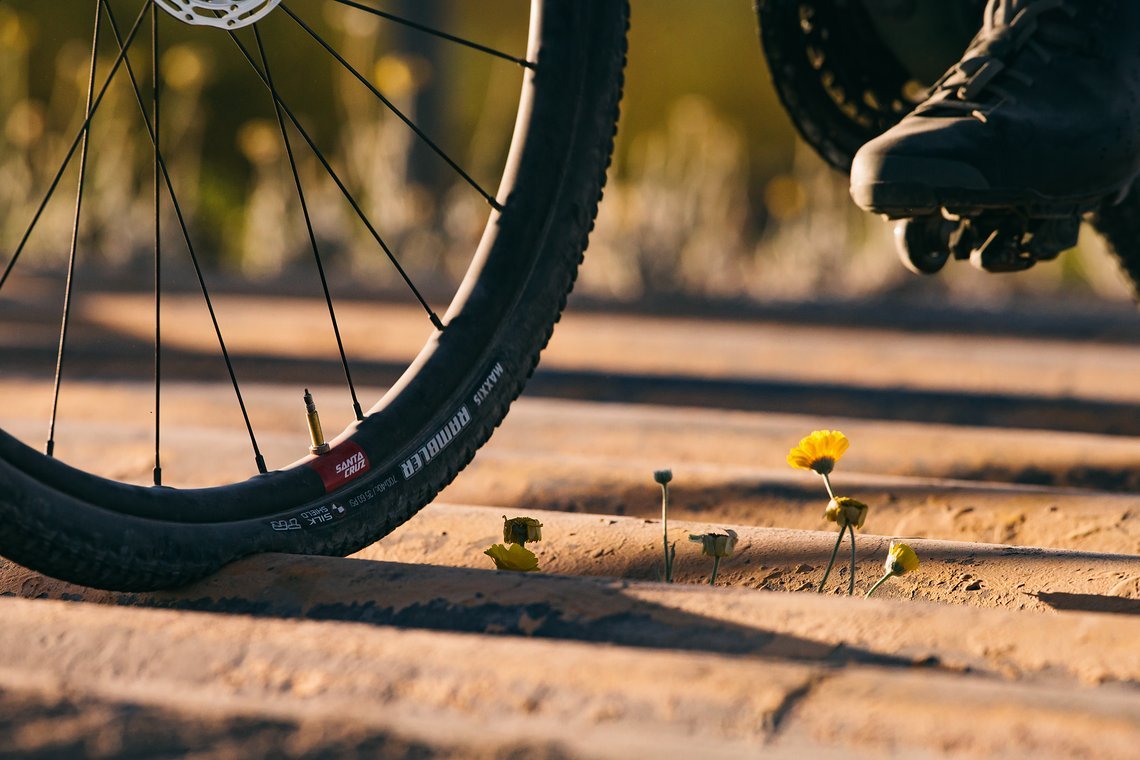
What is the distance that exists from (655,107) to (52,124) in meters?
3.07

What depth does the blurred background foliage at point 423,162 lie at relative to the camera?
239 inches

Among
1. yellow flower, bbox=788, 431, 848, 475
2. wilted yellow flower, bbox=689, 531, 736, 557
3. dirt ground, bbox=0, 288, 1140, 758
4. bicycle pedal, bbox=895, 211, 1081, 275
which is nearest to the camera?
dirt ground, bbox=0, 288, 1140, 758

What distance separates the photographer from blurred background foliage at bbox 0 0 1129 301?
6074 millimetres

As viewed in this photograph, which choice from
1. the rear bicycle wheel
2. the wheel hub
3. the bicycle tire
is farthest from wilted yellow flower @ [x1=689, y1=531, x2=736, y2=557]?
the bicycle tire

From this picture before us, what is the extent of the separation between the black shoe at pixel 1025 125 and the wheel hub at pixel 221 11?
0.78m

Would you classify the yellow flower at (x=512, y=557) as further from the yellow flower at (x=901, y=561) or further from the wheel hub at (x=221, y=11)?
the wheel hub at (x=221, y=11)

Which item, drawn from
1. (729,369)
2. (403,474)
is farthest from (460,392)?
(729,369)

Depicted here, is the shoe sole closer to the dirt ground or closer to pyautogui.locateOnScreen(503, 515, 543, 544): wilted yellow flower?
the dirt ground

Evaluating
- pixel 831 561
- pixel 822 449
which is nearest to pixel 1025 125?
pixel 822 449

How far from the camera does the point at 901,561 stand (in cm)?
172

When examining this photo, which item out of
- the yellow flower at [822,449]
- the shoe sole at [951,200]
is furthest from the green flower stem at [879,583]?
the shoe sole at [951,200]

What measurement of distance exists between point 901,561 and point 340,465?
0.66m

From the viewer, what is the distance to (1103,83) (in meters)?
2.12

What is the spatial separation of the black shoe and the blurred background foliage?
305 centimetres
